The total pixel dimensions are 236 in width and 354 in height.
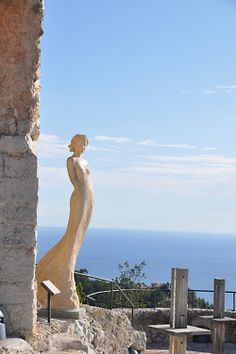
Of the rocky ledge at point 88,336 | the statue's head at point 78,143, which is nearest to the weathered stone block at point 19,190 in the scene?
the rocky ledge at point 88,336

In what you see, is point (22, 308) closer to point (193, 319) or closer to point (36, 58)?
point (36, 58)

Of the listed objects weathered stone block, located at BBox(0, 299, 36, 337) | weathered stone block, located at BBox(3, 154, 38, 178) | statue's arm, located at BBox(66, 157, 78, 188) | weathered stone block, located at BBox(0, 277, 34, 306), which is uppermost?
statue's arm, located at BBox(66, 157, 78, 188)

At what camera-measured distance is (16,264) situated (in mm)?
7277

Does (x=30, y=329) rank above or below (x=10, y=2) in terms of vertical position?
below

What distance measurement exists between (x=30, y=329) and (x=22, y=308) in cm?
24

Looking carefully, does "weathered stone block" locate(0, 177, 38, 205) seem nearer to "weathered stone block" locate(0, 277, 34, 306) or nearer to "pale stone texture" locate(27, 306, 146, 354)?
"weathered stone block" locate(0, 277, 34, 306)

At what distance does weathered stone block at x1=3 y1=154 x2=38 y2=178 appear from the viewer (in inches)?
292

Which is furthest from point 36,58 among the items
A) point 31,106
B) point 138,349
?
point 138,349

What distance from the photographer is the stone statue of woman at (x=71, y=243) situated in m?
9.09

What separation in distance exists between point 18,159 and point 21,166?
8 cm

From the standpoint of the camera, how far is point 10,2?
747 cm

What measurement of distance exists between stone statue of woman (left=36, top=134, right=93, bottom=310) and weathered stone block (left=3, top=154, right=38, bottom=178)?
196 centimetres

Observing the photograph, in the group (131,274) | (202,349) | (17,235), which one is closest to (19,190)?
(17,235)

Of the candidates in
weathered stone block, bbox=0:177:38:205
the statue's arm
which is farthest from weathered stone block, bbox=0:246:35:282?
the statue's arm
